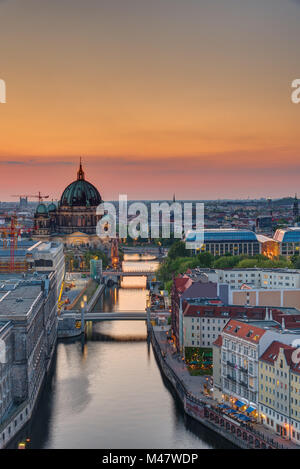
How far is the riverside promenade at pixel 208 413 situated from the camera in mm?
21422

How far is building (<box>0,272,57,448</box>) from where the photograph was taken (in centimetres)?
2300

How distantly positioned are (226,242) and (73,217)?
19461mm

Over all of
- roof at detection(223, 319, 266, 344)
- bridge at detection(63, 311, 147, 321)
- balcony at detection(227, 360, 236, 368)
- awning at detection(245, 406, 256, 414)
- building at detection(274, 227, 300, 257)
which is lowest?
awning at detection(245, 406, 256, 414)

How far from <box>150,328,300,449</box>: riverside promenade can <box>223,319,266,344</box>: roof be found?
2160 mm

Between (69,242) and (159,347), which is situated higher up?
(69,242)

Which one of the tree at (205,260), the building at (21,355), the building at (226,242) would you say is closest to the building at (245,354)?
the building at (21,355)

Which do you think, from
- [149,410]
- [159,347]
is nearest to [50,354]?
[159,347]

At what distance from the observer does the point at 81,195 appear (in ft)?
273

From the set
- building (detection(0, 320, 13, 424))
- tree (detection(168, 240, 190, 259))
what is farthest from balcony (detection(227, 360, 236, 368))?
tree (detection(168, 240, 190, 259))

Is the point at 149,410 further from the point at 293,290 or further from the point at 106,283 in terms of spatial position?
the point at 106,283

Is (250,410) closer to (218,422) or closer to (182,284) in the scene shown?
(218,422)

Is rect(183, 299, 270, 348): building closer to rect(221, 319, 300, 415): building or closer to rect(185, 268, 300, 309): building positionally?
rect(185, 268, 300, 309): building
